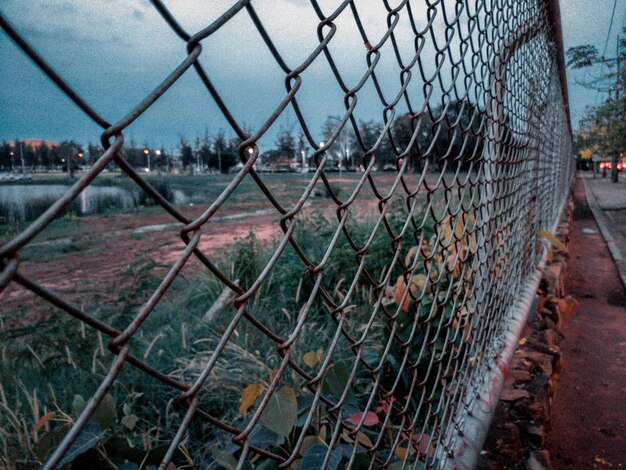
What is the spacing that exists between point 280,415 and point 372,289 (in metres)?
0.75

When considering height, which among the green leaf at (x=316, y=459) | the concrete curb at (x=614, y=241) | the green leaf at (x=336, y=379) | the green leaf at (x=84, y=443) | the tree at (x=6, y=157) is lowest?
the concrete curb at (x=614, y=241)

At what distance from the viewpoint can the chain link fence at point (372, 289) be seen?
0.47 metres

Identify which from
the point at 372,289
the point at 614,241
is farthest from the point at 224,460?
the point at 614,241

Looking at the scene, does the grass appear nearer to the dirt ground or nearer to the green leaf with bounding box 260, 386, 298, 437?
the green leaf with bounding box 260, 386, 298, 437

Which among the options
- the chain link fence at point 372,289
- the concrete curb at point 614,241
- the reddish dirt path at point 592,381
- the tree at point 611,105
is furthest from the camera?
the tree at point 611,105

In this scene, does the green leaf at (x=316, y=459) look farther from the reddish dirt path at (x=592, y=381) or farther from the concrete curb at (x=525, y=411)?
the reddish dirt path at (x=592, y=381)

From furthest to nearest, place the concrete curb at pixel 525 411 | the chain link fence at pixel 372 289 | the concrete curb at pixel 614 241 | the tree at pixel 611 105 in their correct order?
the tree at pixel 611 105 < the concrete curb at pixel 614 241 < the concrete curb at pixel 525 411 < the chain link fence at pixel 372 289

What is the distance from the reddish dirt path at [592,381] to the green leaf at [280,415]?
1.95m

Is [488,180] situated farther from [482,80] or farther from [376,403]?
[376,403]

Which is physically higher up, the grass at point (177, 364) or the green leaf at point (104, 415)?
the green leaf at point (104, 415)

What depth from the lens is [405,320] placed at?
6.51 feet

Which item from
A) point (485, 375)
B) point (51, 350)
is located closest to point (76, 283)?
point (51, 350)

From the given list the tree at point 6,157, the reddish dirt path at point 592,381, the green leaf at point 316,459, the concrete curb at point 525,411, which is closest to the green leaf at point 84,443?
the green leaf at point 316,459

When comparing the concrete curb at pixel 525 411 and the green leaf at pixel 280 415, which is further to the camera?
the concrete curb at pixel 525 411
